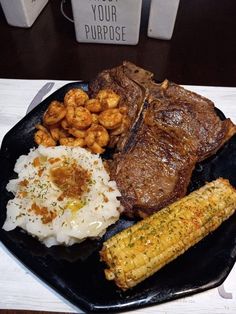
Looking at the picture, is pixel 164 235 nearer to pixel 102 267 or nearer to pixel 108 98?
pixel 102 267

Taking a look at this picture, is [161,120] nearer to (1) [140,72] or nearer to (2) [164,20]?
(1) [140,72]

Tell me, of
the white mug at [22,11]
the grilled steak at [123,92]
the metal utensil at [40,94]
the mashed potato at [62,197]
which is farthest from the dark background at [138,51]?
the mashed potato at [62,197]

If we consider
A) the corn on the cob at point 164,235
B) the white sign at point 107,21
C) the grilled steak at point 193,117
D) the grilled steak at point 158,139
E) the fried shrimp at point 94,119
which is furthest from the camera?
the white sign at point 107,21

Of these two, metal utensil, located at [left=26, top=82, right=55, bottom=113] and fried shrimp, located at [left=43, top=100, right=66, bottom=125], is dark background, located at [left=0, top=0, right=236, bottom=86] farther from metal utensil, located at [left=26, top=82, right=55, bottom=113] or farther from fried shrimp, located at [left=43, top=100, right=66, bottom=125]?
fried shrimp, located at [left=43, top=100, right=66, bottom=125]

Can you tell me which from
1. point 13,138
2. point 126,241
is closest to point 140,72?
point 13,138

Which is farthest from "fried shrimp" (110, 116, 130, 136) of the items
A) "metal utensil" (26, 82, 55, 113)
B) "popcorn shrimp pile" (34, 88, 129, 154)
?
"metal utensil" (26, 82, 55, 113)

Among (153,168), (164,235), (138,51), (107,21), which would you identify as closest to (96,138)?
(153,168)

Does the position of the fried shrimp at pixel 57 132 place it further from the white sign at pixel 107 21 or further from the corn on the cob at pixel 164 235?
the white sign at pixel 107 21
